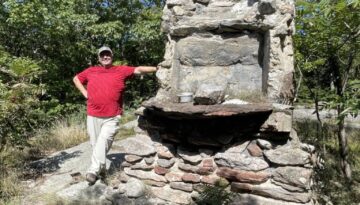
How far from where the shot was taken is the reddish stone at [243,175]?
486cm

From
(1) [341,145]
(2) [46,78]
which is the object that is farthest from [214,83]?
(2) [46,78]

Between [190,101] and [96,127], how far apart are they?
52.9 inches

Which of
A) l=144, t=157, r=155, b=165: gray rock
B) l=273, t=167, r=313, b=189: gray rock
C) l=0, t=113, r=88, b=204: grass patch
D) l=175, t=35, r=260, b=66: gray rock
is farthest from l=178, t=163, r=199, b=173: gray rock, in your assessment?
l=0, t=113, r=88, b=204: grass patch

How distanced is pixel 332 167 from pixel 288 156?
9.55 feet

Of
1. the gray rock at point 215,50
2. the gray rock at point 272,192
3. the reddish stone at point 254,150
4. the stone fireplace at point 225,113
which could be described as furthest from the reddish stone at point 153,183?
the gray rock at point 215,50

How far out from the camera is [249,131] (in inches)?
202

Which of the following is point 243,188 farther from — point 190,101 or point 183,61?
point 183,61

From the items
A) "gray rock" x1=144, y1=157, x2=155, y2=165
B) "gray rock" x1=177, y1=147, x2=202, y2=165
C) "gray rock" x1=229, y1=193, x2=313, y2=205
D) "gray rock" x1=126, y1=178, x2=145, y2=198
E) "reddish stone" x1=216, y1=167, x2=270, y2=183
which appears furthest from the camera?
"gray rock" x1=144, y1=157, x2=155, y2=165

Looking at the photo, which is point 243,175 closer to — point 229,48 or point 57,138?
point 229,48

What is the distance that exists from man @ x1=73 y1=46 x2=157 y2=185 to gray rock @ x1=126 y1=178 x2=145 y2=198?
47 centimetres

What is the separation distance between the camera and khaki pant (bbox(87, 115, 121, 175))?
5367mm

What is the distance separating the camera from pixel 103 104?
5.39 m

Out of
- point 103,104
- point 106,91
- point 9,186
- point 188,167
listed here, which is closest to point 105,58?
point 106,91

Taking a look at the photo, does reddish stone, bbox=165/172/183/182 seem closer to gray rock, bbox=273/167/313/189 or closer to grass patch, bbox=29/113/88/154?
gray rock, bbox=273/167/313/189
